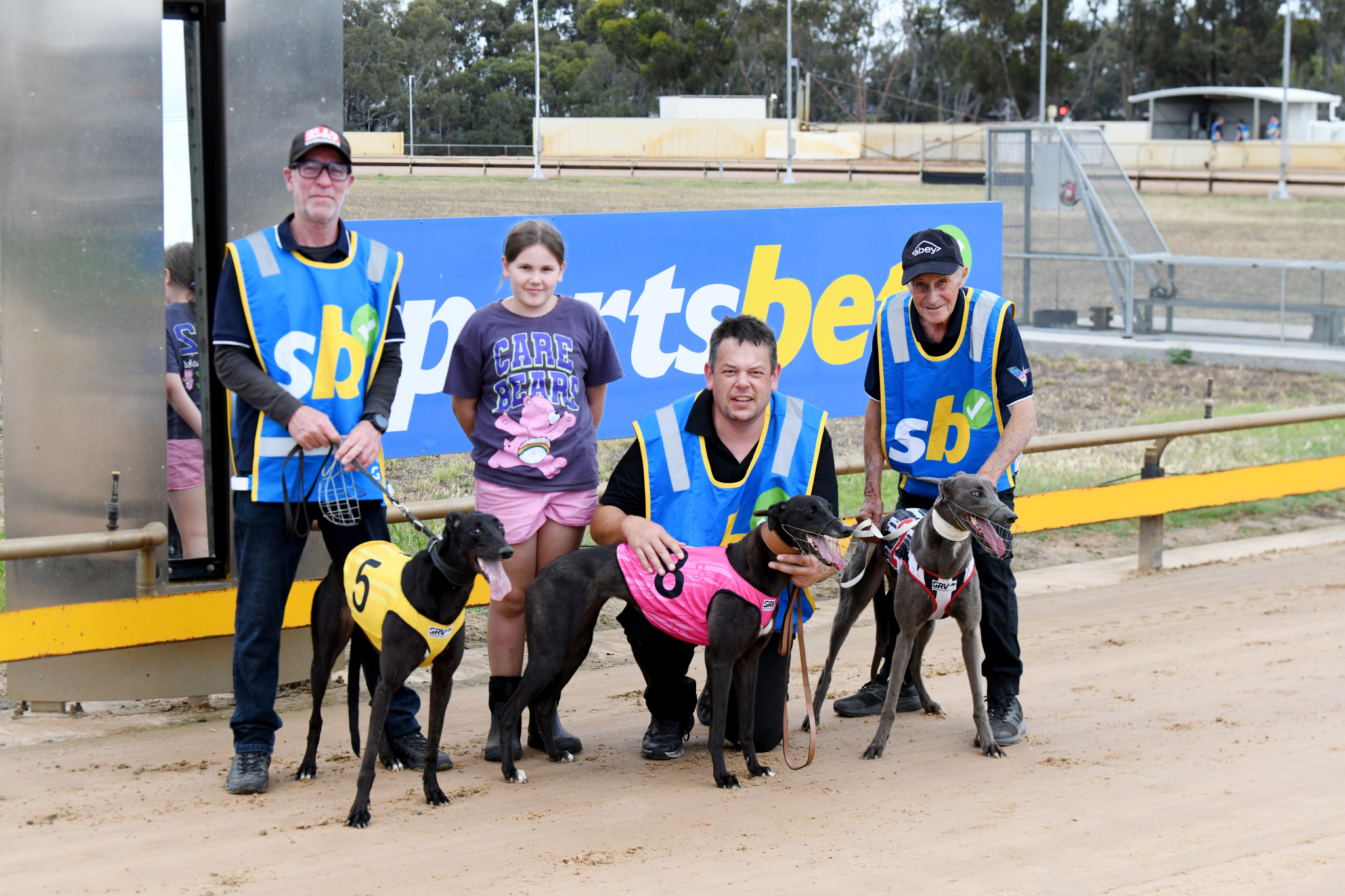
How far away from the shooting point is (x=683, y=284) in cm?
657

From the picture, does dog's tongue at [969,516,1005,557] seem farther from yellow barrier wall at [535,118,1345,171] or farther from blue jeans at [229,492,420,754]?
yellow barrier wall at [535,118,1345,171]

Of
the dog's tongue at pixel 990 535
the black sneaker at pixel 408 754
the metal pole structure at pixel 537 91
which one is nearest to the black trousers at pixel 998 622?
the dog's tongue at pixel 990 535

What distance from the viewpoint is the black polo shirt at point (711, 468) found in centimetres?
413

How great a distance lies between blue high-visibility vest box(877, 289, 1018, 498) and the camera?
4359 millimetres

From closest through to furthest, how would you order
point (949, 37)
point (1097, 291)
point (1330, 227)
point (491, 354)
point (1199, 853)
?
point (1199, 853)
point (491, 354)
point (1097, 291)
point (1330, 227)
point (949, 37)

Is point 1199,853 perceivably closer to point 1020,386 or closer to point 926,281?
point 1020,386

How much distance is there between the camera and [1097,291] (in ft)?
50.4

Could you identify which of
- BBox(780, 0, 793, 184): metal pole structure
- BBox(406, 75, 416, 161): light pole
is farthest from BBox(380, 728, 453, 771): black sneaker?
BBox(780, 0, 793, 184): metal pole structure

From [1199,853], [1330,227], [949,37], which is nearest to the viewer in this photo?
A: [1199,853]

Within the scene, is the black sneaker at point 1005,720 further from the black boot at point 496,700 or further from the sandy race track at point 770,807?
the black boot at point 496,700

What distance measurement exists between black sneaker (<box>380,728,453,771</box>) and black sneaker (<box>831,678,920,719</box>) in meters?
1.41

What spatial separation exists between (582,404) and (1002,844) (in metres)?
1.74

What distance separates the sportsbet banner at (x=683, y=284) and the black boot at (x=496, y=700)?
1802 millimetres

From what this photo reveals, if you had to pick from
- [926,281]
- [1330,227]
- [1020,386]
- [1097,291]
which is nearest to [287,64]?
[926,281]
